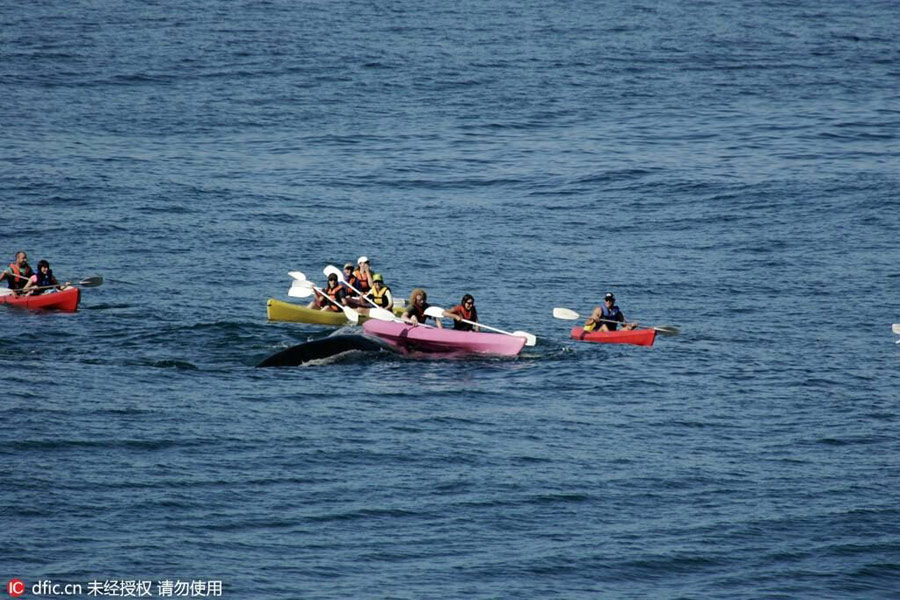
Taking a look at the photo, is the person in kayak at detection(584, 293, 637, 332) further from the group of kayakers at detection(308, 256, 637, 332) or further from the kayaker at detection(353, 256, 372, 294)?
the kayaker at detection(353, 256, 372, 294)

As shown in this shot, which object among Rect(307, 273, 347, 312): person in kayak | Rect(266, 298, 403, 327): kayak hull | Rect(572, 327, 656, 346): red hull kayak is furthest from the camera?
Rect(307, 273, 347, 312): person in kayak

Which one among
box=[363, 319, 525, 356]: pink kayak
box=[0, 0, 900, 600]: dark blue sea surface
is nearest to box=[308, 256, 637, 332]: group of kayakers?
box=[363, 319, 525, 356]: pink kayak

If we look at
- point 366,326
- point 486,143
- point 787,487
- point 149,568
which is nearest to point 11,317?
point 366,326

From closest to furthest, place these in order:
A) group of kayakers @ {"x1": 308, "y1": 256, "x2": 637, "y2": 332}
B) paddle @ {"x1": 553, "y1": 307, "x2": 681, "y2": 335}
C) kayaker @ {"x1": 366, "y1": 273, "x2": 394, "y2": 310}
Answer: group of kayakers @ {"x1": 308, "y1": 256, "x2": 637, "y2": 332} < paddle @ {"x1": 553, "y1": 307, "x2": 681, "y2": 335} < kayaker @ {"x1": 366, "y1": 273, "x2": 394, "y2": 310}

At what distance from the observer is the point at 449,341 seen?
2366 centimetres

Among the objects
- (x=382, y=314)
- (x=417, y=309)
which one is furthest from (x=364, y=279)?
(x=417, y=309)

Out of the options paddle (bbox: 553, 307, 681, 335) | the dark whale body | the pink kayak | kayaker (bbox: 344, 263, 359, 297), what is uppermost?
kayaker (bbox: 344, 263, 359, 297)

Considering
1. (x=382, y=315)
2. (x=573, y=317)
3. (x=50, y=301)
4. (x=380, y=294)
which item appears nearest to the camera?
(x=382, y=315)

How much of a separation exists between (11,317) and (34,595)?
13102mm

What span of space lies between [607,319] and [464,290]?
226 inches

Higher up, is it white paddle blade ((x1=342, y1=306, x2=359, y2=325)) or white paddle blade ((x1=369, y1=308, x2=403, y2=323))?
white paddle blade ((x1=369, y1=308, x2=403, y2=323))

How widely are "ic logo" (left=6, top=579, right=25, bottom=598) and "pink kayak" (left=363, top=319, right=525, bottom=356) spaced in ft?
32.8

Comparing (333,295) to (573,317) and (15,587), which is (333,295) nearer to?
(573,317)

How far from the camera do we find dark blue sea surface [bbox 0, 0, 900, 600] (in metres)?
16.6
